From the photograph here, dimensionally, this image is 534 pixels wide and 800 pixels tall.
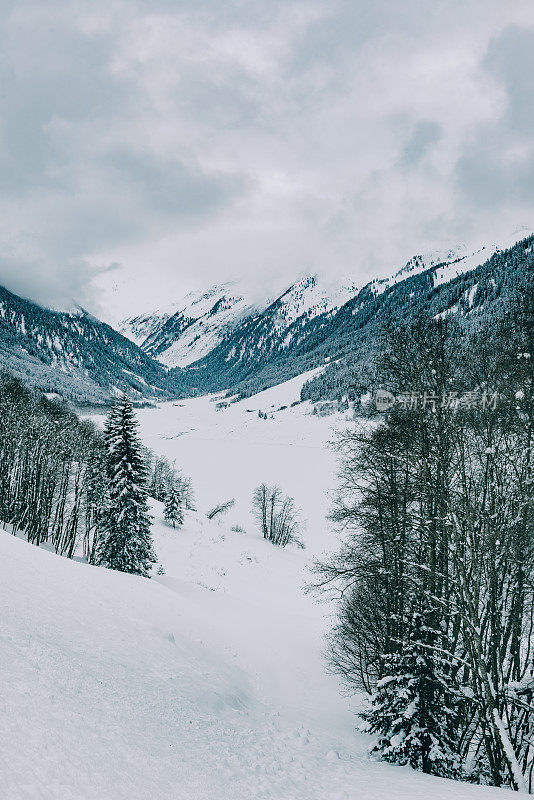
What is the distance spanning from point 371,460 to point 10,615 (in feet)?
27.6

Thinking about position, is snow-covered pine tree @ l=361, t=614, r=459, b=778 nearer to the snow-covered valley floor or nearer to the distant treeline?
the snow-covered valley floor

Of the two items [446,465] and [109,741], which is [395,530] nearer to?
[446,465]

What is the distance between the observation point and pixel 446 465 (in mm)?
8008

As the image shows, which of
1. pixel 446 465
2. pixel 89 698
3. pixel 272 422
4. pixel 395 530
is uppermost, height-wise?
pixel 272 422

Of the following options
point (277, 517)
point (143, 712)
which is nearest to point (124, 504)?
point (143, 712)

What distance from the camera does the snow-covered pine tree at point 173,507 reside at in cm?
4347

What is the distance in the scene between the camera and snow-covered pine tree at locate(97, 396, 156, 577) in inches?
992

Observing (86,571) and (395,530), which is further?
(86,571)

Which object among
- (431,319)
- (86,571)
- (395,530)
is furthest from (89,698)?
(431,319)

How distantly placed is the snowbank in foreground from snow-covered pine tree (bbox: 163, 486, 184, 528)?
96.8ft

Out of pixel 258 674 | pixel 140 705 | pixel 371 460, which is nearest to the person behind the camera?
pixel 140 705

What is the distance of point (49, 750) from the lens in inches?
205

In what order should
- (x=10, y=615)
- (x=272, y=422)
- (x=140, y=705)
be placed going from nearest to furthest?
(x=140, y=705)
(x=10, y=615)
(x=272, y=422)

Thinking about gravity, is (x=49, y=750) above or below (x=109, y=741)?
above
